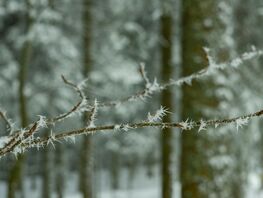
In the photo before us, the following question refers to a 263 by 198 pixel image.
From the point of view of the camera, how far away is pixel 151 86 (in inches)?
76.4

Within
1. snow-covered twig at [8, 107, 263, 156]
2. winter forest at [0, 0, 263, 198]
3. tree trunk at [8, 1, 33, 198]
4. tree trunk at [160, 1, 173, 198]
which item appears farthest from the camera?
tree trunk at [160, 1, 173, 198]

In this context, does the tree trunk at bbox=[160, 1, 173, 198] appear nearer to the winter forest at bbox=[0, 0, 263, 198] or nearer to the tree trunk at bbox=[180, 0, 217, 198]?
the winter forest at bbox=[0, 0, 263, 198]

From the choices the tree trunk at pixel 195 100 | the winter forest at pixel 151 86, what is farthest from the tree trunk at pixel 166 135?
the tree trunk at pixel 195 100

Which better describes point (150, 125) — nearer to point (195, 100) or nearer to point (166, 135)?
point (195, 100)

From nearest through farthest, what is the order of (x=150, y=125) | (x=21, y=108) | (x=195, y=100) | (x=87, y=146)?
(x=150, y=125), (x=195, y=100), (x=21, y=108), (x=87, y=146)

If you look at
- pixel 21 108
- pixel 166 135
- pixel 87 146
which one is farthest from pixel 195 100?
pixel 87 146

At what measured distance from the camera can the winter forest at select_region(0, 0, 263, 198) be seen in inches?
74.8

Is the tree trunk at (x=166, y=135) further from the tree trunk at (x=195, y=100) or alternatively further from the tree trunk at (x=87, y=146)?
the tree trunk at (x=195, y=100)

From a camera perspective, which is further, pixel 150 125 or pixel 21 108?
pixel 21 108

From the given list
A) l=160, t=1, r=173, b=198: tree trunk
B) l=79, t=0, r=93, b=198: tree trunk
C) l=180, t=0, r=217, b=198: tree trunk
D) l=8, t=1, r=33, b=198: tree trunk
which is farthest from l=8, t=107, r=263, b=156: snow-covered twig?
l=79, t=0, r=93, b=198: tree trunk

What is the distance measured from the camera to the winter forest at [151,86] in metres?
1.90

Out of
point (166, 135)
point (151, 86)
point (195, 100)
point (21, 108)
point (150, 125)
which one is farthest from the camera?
→ point (21, 108)

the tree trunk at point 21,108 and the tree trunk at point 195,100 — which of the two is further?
the tree trunk at point 21,108

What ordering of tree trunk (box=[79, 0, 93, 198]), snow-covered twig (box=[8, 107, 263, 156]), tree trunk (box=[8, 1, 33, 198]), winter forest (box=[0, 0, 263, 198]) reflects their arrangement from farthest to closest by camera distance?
tree trunk (box=[79, 0, 93, 198]) < tree trunk (box=[8, 1, 33, 198]) < winter forest (box=[0, 0, 263, 198]) < snow-covered twig (box=[8, 107, 263, 156])
